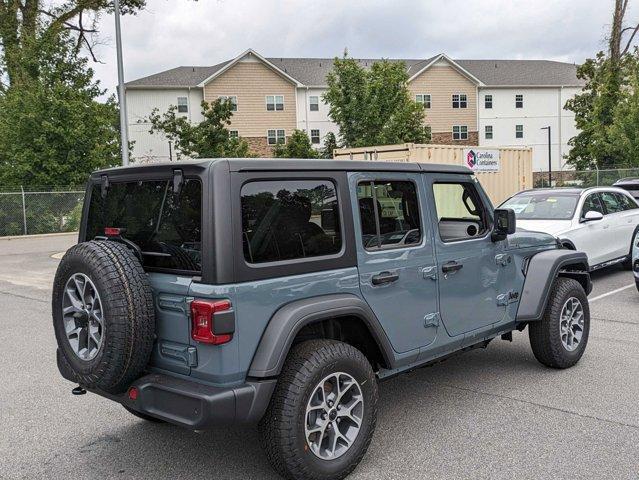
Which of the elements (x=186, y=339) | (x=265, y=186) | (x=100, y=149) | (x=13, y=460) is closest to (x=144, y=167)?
(x=265, y=186)

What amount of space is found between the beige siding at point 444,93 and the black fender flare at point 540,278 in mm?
46164

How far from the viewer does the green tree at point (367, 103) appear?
33219mm

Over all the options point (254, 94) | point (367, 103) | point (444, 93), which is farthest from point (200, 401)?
point (444, 93)

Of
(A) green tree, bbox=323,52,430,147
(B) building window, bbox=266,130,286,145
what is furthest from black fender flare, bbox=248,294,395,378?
(B) building window, bbox=266,130,286,145

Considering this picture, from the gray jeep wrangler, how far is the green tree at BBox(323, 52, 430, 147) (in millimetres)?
29635

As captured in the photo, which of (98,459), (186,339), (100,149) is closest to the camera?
(186,339)

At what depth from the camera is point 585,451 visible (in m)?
3.84

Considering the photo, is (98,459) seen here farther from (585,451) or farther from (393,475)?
(585,451)

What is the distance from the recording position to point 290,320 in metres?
3.28

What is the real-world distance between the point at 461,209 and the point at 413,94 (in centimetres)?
4646

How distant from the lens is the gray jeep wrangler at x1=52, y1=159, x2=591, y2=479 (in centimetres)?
318

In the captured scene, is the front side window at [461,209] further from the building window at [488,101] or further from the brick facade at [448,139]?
the building window at [488,101]

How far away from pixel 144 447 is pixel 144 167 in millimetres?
1912

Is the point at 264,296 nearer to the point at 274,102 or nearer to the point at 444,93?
the point at 274,102
